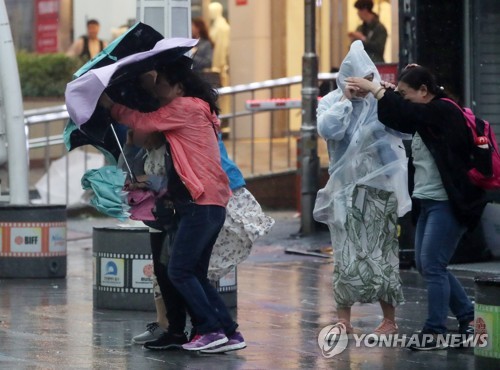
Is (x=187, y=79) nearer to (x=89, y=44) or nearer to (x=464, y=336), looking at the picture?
(x=464, y=336)

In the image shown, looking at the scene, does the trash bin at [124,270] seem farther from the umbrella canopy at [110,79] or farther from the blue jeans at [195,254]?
the umbrella canopy at [110,79]

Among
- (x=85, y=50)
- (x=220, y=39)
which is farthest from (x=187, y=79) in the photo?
(x=220, y=39)

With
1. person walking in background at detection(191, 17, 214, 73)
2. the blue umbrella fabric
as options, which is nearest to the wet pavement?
the blue umbrella fabric

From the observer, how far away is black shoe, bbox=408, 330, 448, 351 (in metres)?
8.15

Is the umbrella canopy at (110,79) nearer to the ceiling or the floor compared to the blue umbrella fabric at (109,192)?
nearer to the ceiling

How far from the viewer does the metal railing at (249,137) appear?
1686cm

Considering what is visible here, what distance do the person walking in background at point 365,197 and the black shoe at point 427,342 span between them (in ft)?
1.47

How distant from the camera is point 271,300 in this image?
34.1ft

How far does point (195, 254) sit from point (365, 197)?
1.34m

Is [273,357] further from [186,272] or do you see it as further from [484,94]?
[484,94]

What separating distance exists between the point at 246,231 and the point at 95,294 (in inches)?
73.6

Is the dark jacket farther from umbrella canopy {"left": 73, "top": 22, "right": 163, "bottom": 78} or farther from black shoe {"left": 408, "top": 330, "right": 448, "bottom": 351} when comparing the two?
umbrella canopy {"left": 73, "top": 22, "right": 163, "bottom": 78}

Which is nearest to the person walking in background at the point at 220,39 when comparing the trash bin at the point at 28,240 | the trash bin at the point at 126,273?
the trash bin at the point at 28,240

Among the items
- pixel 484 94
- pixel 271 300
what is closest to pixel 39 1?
pixel 484 94
